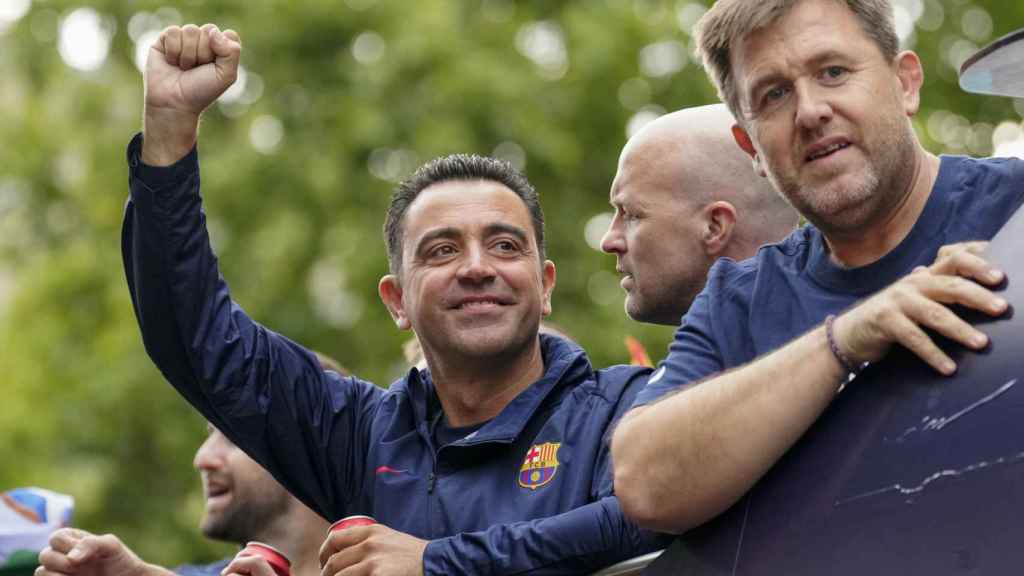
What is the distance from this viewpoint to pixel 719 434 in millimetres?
2469

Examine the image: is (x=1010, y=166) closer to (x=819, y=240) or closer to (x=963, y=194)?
(x=963, y=194)

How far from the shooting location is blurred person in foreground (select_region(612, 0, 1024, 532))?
2.50m

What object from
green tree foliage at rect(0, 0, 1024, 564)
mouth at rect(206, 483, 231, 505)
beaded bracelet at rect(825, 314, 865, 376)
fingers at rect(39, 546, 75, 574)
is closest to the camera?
beaded bracelet at rect(825, 314, 865, 376)

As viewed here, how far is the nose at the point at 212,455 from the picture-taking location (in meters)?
5.61

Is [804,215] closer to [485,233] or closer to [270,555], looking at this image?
[485,233]

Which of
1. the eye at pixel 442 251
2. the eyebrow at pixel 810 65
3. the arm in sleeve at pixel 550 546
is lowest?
the arm in sleeve at pixel 550 546

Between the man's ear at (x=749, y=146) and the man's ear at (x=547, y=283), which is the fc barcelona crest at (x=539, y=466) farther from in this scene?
the man's ear at (x=749, y=146)

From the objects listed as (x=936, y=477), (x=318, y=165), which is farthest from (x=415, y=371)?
(x=318, y=165)

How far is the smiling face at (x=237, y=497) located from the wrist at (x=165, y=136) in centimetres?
201

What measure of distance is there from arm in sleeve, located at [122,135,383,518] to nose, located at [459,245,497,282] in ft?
1.40

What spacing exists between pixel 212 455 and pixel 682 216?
7.27ft

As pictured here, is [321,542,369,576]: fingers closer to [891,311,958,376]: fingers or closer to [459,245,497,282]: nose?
[459,245,497,282]: nose

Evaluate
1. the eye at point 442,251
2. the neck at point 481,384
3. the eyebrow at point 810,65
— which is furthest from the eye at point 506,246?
the eyebrow at point 810,65

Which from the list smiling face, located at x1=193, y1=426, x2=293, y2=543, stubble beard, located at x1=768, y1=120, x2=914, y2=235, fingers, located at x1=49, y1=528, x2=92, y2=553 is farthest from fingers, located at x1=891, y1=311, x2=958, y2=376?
smiling face, located at x1=193, y1=426, x2=293, y2=543
